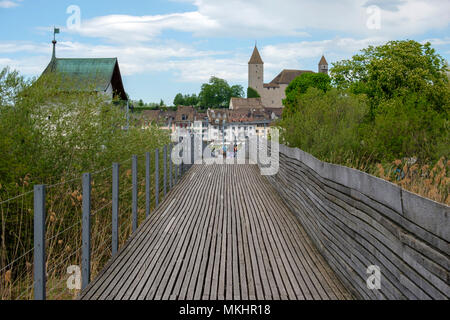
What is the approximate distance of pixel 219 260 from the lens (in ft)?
21.2

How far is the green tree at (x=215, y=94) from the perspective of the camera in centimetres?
14288

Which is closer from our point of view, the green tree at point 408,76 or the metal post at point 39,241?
the metal post at point 39,241

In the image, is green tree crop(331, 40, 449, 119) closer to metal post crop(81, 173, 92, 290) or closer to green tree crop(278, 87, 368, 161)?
green tree crop(278, 87, 368, 161)

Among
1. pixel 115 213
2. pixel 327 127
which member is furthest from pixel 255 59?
pixel 115 213

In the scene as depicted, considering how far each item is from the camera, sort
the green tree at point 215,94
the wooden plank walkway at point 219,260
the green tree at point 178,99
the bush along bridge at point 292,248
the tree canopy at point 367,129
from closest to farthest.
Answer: the bush along bridge at point 292,248, the wooden plank walkway at point 219,260, the tree canopy at point 367,129, the green tree at point 215,94, the green tree at point 178,99

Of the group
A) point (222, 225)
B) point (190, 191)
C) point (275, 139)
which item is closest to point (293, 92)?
point (275, 139)

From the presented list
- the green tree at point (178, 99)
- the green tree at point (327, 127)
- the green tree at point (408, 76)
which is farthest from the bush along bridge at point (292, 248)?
the green tree at point (178, 99)

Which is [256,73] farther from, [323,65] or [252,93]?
[323,65]

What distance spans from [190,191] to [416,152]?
241 inches

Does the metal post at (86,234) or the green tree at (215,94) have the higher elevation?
the green tree at (215,94)

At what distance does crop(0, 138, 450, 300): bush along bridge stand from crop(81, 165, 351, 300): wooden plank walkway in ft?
0.05

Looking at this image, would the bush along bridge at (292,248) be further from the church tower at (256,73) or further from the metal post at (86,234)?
the church tower at (256,73)

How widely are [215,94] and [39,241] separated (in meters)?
141
